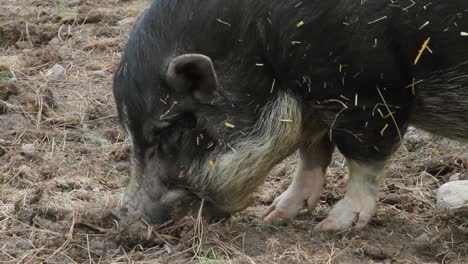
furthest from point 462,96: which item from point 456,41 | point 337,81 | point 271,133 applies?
point 271,133

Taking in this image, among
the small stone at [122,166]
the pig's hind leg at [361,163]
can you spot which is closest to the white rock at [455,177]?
the pig's hind leg at [361,163]

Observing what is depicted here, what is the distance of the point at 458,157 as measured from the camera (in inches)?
265

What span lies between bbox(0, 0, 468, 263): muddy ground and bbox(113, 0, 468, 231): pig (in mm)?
219

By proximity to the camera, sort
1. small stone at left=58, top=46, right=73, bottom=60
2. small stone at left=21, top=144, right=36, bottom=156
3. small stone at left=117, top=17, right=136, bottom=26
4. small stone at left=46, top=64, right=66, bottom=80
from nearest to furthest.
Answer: small stone at left=21, top=144, right=36, bottom=156
small stone at left=46, top=64, right=66, bottom=80
small stone at left=58, top=46, right=73, bottom=60
small stone at left=117, top=17, right=136, bottom=26

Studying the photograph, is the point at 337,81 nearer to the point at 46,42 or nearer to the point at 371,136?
the point at 371,136

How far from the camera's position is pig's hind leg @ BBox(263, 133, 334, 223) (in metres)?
5.80

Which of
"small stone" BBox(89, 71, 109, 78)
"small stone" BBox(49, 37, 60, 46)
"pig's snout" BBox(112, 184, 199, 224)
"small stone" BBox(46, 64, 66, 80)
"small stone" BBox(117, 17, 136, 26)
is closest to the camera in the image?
"pig's snout" BBox(112, 184, 199, 224)

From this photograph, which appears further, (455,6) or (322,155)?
(322,155)

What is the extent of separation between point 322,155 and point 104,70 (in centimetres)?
380

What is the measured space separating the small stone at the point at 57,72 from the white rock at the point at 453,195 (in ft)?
13.8

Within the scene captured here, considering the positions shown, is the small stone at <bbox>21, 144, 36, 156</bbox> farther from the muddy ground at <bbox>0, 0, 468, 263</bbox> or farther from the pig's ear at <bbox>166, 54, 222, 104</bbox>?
the pig's ear at <bbox>166, 54, 222, 104</bbox>

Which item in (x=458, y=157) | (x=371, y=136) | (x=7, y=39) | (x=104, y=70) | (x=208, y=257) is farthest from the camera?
(x=7, y=39)

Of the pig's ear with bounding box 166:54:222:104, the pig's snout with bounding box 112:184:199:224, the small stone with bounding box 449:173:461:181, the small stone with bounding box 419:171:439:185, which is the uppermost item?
the pig's ear with bounding box 166:54:222:104

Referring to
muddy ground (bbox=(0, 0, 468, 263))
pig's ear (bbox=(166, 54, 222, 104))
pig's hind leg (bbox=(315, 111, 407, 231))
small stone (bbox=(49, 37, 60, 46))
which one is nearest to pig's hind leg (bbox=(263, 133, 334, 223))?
muddy ground (bbox=(0, 0, 468, 263))
